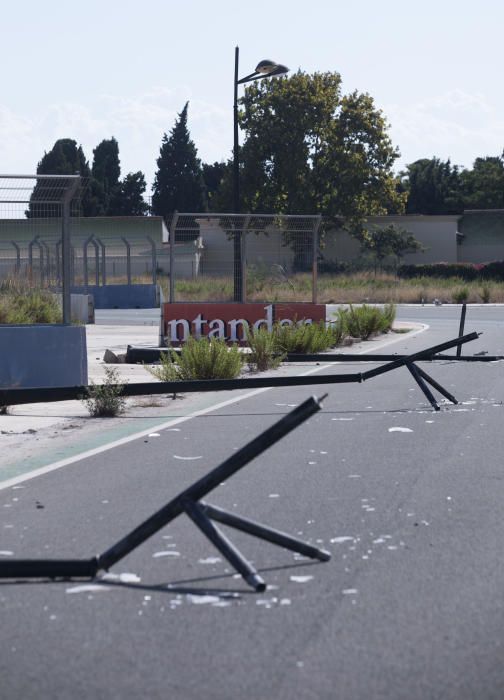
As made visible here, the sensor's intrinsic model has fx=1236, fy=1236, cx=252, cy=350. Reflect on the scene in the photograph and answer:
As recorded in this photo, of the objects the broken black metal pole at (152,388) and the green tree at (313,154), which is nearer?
the broken black metal pole at (152,388)

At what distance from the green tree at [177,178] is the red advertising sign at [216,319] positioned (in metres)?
83.2

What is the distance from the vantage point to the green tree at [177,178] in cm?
10750

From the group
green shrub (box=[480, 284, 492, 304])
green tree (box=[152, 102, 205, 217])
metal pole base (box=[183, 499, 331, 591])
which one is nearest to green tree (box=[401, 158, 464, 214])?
green tree (box=[152, 102, 205, 217])

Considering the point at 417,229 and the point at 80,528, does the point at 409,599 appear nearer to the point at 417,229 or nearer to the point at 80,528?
the point at 80,528

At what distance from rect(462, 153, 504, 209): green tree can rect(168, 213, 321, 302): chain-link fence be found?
77.1 m

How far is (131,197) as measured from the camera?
110m

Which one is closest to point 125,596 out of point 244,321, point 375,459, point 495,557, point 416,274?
point 495,557

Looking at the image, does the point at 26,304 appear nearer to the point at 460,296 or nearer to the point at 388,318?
the point at 388,318

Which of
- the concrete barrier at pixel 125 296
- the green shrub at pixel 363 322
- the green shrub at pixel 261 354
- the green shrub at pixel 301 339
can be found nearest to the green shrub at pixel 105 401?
the green shrub at pixel 261 354

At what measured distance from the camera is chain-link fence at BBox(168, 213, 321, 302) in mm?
24628

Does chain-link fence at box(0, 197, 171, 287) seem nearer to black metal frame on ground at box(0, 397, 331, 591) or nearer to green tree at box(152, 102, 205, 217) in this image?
black metal frame on ground at box(0, 397, 331, 591)

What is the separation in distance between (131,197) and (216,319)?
287ft

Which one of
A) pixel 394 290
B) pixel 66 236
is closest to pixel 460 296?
pixel 394 290

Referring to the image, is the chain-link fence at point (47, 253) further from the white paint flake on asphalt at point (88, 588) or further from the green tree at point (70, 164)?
the green tree at point (70, 164)
